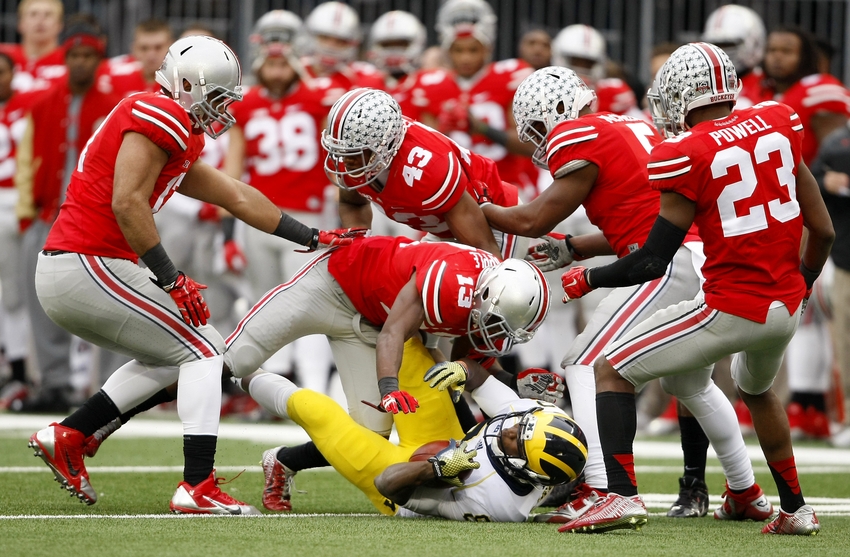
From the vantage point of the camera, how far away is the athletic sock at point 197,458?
5074mm

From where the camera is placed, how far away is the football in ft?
16.1

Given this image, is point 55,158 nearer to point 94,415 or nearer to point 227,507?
point 94,415

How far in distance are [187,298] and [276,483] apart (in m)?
0.91

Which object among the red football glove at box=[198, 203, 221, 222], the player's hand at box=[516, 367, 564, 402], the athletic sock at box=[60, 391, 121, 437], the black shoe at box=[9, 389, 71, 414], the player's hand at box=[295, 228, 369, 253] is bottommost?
the black shoe at box=[9, 389, 71, 414]

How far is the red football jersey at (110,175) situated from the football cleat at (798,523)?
8.48 feet

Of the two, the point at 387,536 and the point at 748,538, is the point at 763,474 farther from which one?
the point at 387,536

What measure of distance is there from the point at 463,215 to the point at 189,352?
4.15 ft

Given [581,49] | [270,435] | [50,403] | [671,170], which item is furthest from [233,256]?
[671,170]

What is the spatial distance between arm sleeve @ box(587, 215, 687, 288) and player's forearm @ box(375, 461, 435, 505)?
91 cm

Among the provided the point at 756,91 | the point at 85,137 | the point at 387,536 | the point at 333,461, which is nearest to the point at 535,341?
the point at 756,91

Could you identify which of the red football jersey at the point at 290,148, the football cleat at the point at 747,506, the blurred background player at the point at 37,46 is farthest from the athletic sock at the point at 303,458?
the blurred background player at the point at 37,46

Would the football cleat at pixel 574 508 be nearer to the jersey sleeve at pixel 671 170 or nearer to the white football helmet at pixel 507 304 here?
the white football helmet at pixel 507 304

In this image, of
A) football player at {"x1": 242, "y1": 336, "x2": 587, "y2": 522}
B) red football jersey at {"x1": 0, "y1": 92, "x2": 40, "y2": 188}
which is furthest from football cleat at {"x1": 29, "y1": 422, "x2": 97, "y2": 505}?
red football jersey at {"x1": 0, "y1": 92, "x2": 40, "y2": 188}

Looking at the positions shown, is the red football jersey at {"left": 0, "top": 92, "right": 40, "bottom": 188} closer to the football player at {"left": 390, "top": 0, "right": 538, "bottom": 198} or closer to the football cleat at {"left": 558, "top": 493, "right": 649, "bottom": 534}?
the football player at {"left": 390, "top": 0, "right": 538, "bottom": 198}
